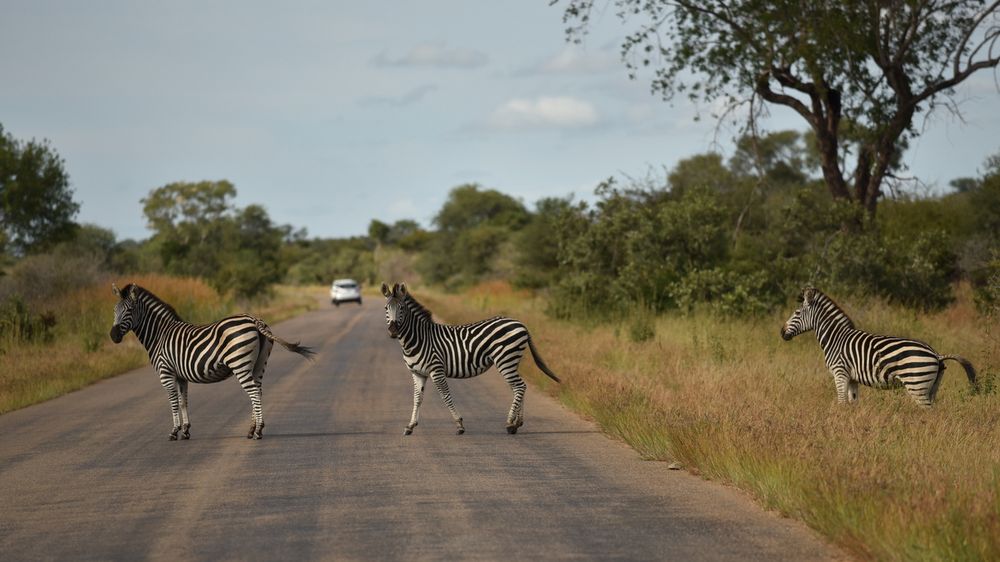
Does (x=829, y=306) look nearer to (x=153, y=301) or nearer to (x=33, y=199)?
(x=153, y=301)

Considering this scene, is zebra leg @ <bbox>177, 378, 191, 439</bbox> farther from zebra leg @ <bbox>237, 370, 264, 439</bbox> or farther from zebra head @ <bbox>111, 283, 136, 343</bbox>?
zebra head @ <bbox>111, 283, 136, 343</bbox>

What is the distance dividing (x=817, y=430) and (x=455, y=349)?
451cm

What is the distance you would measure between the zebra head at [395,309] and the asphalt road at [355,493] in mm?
1202

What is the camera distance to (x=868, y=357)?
12.6 metres

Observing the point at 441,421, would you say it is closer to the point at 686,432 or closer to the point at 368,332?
the point at 686,432

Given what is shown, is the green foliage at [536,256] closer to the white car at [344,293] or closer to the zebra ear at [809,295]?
the white car at [344,293]

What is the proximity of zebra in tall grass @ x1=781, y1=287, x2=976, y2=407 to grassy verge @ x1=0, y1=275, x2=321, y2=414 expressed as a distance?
438 inches

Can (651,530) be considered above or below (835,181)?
below

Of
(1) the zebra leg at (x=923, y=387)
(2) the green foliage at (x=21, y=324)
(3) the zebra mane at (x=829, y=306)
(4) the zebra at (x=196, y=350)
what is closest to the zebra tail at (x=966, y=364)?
(1) the zebra leg at (x=923, y=387)

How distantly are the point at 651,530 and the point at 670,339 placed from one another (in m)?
15.1

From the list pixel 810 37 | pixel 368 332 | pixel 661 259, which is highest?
pixel 810 37

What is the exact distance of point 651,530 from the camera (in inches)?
296

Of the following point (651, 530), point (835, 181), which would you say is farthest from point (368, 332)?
point (651, 530)

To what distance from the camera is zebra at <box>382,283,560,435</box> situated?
12.8 m
